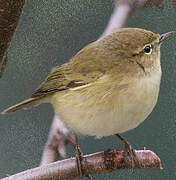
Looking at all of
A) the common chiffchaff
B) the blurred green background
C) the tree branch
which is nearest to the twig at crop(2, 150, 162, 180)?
the common chiffchaff

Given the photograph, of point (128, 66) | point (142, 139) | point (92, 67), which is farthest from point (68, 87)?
point (142, 139)

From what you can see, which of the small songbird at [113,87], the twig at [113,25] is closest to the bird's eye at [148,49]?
the small songbird at [113,87]

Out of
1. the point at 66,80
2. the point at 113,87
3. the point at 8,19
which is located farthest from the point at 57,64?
the point at 8,19

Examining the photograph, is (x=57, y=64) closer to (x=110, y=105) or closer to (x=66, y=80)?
(x=66, y=80)

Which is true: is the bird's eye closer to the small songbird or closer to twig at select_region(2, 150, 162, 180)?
the small songbird

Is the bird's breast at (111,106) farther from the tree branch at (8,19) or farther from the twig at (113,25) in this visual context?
the tree branch at (8,19)
